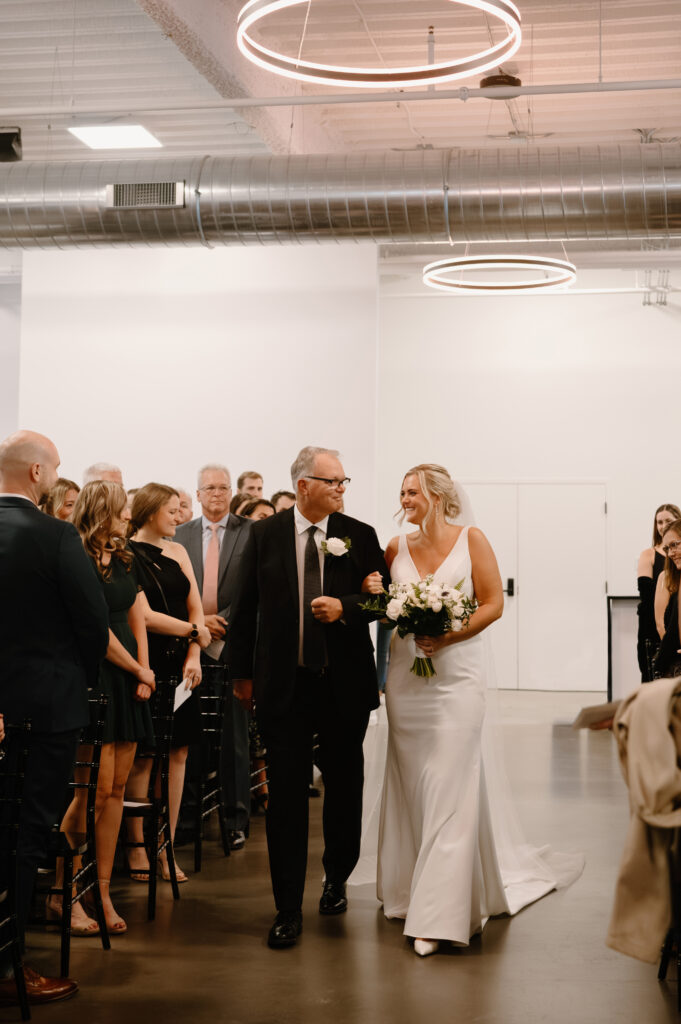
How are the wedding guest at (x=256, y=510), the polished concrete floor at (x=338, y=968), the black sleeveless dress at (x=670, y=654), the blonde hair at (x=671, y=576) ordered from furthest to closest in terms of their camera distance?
the wedding guest at (x=256, y=510), the blonde hair at (x=671, y=576), the black sleeveless dress at (x=670, y=654), the polished concrete floor at (x=338, y=968)

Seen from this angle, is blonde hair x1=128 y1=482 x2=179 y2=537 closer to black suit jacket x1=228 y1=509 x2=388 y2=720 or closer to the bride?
black suit jacket x1=228 y1=509 x2=388 y2=720

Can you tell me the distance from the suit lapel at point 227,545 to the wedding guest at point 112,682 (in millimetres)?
1919

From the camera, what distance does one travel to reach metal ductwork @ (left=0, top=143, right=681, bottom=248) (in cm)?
813

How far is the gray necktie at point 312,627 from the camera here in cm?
479

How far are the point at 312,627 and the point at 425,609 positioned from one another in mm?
489

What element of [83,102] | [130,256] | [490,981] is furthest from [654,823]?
[130,256]

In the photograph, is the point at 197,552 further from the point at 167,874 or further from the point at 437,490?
the point at 437,490

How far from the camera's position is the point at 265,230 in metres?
8.62

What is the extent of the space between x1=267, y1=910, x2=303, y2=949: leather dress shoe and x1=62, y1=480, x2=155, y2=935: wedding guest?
25.0 inches

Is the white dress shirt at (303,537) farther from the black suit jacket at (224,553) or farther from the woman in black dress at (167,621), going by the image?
the black suit jacket at (224,553)

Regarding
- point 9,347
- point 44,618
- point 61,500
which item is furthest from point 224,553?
point 9,347

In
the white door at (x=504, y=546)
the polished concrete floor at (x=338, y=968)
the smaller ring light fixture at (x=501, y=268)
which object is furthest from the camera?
the white door at (x=504, y=546)

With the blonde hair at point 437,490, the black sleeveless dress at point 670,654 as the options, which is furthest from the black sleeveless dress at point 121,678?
the black sleeveless dress at point 670,654

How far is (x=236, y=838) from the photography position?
6383 millimetres
